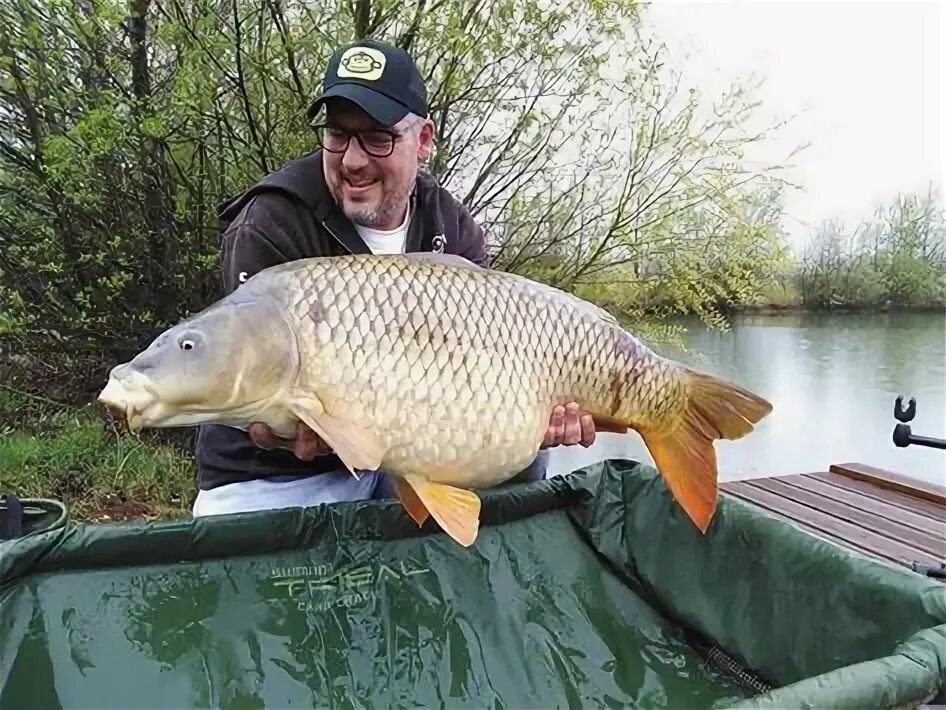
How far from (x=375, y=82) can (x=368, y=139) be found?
0.08 meters

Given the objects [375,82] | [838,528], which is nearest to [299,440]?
[375,82]

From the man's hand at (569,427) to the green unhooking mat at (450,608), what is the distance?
0.27 meters

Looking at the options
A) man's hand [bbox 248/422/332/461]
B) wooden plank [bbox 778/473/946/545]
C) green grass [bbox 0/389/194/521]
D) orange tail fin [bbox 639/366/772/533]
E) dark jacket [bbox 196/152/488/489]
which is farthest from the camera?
green grass [bbox 0/389/194/521]

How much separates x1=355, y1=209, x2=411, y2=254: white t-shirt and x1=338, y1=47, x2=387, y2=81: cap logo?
0.70ft

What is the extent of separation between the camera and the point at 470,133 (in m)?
2.84

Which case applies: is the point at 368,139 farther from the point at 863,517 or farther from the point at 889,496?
the point at 889,496

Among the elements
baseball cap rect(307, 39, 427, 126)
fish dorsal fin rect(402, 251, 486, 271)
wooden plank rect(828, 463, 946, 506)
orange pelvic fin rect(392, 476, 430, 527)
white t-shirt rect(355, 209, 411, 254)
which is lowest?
wooden plank rect(828, 463, 946, 506)

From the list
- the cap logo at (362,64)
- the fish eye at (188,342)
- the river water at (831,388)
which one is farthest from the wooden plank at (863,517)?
the fish eye at (188,342)

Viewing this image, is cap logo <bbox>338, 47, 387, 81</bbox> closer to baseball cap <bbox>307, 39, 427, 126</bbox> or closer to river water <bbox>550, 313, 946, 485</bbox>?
baseball cap <bbox>307, 39, 427, 126</bbox>

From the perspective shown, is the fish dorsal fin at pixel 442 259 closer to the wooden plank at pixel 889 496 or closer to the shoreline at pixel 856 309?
the wooden plank at pixel 889 496

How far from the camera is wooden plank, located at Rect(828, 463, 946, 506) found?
8.10 feet

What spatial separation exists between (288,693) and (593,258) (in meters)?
2.02

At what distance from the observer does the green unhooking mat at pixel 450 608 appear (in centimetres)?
112

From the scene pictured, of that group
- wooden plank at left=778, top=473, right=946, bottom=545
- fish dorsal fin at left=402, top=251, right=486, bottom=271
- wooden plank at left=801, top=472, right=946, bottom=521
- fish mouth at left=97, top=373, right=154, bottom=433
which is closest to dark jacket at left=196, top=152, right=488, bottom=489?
fish dorsal fin at left=402, top=251, right=486, bottom=271
